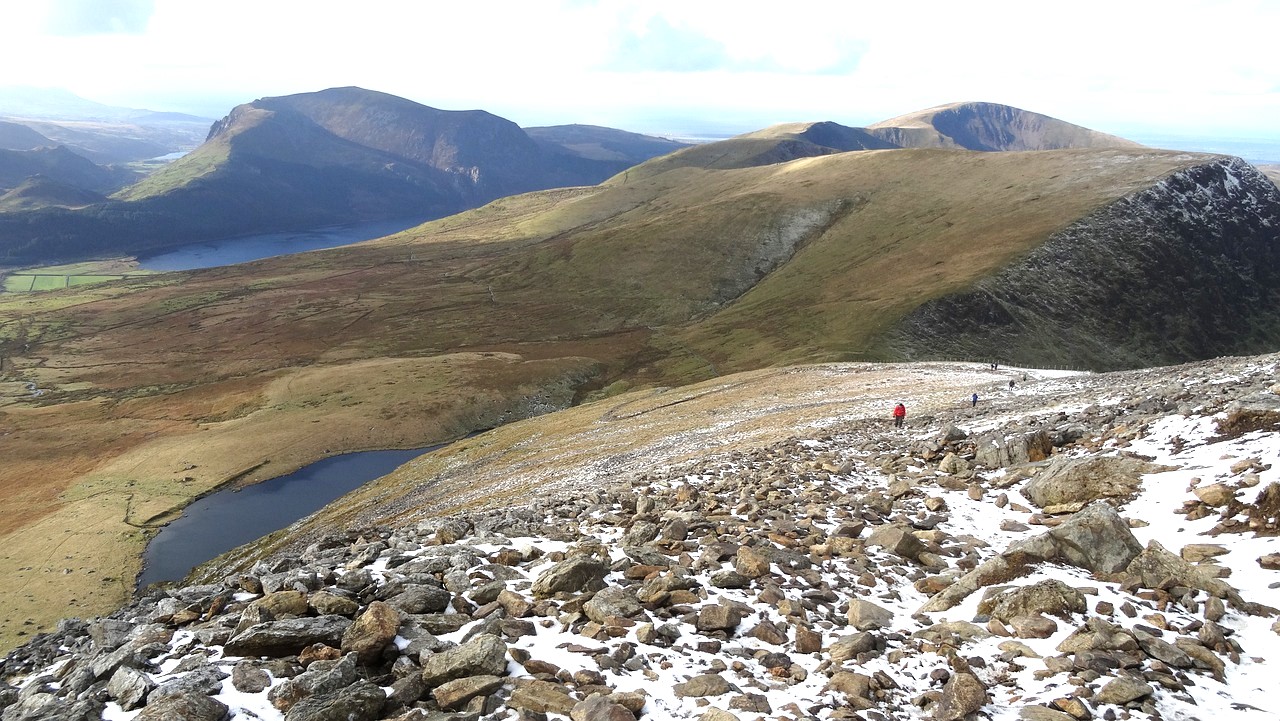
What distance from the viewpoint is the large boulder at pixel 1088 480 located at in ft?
64.6

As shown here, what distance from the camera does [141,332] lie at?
198 meters

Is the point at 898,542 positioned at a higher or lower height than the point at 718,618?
lower

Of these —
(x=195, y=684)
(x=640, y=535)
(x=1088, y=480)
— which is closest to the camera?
(x=195, y=684)

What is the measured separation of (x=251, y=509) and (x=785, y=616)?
93.8 m

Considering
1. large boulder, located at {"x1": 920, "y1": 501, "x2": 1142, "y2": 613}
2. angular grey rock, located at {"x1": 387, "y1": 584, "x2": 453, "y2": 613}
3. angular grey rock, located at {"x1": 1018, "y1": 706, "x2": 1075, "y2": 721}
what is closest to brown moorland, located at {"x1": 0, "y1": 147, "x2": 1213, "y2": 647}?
angular grey rock, located at {"x1": 387, "y1": 584, "x2": 453, "y2": 613}

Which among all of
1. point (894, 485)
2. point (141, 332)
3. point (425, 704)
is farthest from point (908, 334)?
point (141, 332)

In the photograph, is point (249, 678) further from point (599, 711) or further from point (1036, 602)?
point (1036, 602)

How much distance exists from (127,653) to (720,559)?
1265 cm

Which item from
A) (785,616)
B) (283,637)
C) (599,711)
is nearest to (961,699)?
(785,616)

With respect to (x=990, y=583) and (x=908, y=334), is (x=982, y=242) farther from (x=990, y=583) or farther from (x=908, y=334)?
(x=990, y=583)

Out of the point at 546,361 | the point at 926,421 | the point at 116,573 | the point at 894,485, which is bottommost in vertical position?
the point at 116,573

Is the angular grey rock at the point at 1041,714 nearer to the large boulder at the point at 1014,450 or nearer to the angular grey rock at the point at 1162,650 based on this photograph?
the angular grey rock at the point at 1162,650

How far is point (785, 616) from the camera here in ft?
47.0

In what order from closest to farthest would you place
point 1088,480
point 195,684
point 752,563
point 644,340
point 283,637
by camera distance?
point 195,684
point 283,637
point 752,563
point 1088,480
point 644,340
